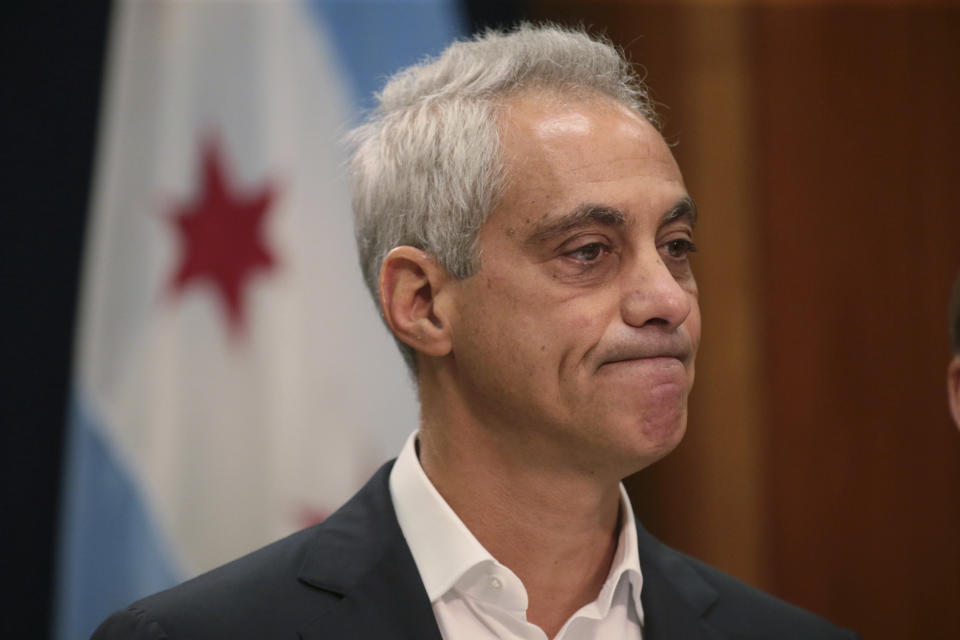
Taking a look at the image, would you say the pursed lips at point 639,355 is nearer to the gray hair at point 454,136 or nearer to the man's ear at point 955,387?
the gray hair at point 454,136

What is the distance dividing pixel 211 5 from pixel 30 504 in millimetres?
1740

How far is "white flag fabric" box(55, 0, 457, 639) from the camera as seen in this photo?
11.4 feet

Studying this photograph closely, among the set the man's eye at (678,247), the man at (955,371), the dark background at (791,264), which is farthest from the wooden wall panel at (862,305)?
the man's eye at (678,247)

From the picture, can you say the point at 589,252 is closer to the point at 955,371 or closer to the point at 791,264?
the point at 955,371

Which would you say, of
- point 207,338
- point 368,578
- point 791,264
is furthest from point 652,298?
point 791,264

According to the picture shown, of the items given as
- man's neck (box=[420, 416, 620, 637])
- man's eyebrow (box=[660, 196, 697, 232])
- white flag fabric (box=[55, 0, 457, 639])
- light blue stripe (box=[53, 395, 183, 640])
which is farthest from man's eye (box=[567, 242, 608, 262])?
light blue stripe (box=[53, 395, 183, 640])

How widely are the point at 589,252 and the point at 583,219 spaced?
57 millimetres

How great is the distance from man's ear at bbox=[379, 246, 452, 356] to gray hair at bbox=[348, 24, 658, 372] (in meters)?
0.03

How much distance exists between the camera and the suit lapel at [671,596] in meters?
1.96

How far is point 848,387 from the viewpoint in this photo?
3.81m

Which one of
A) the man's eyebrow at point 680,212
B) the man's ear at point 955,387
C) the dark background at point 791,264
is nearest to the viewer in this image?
A: the man's eyebrow at point 680,212

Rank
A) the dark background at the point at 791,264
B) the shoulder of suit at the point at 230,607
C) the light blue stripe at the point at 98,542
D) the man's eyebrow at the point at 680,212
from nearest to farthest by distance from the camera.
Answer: the shoulder of suit at the point at 230,607
the man's eyebrow at the point at 680,212
the light blue stripe at the point at 98,542
the dark background at the point at 791,264

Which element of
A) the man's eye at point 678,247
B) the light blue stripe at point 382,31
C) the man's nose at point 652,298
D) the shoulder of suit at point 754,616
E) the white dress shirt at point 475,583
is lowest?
the shoulder of suit at point 754,616

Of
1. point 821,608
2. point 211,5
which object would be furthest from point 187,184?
point 821,608
